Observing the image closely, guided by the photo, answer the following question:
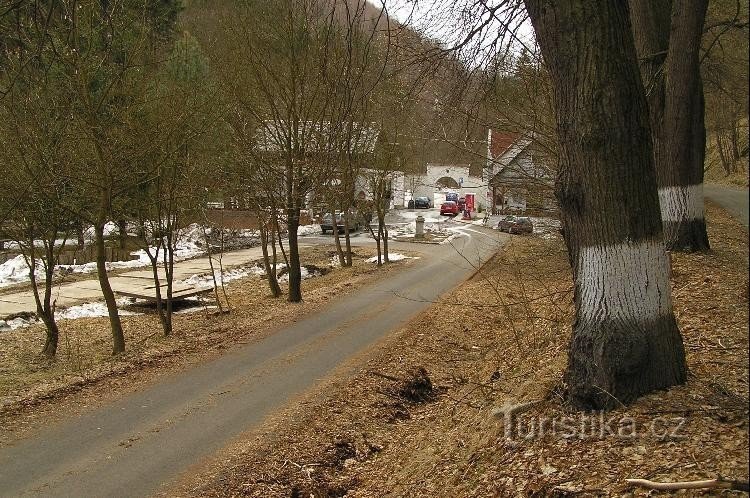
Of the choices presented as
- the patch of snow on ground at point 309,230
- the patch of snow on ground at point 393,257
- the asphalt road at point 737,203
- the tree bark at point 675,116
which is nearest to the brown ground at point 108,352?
the patch of snow on ground at point 393,257

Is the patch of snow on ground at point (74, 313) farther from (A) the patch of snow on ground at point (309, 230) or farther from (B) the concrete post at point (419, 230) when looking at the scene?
(B) the concrete post at point (419, 230)

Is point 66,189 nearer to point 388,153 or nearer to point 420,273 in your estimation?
point 420,273

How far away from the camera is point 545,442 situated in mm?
4102

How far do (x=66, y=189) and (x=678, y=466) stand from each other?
1089 centimetres

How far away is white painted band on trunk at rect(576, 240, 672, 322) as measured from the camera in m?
3.80

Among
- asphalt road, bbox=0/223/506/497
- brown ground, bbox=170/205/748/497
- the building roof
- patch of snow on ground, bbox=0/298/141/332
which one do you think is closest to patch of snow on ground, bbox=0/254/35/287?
patch of snow on ground, bbox=0/298/141/332

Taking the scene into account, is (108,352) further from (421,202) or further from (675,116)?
(421,202)

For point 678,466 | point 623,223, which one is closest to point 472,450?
point 678,466

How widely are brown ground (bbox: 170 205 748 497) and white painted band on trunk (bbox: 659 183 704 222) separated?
71cm

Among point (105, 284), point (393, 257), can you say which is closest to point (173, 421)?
point (105, 284)

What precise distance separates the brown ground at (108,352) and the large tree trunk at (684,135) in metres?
8.29

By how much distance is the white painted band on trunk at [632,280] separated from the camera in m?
3.80

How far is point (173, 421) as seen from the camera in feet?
24.4

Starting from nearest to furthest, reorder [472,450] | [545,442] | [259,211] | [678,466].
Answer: [678,466] < [545,442] < [472,450] < [259,211]
